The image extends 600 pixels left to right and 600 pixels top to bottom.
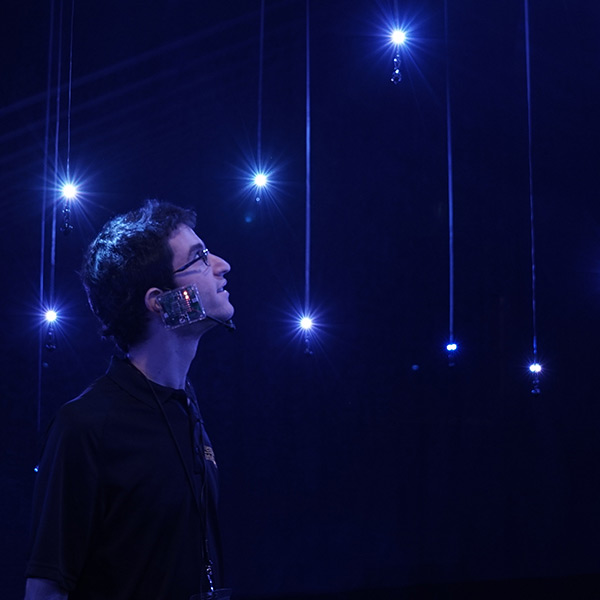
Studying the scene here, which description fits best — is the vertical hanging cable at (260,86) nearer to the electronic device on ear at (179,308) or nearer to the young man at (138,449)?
the young man at (138,449)

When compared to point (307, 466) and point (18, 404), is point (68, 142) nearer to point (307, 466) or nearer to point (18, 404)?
point (18, 404)

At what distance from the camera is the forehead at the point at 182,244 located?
157 centimetres

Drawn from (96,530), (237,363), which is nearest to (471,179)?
(237,363)

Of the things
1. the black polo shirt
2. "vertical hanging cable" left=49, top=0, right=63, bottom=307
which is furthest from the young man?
"vertical hanging cable" left=49, top=0, right=63, bottom=307

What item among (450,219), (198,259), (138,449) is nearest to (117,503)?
(138,449)

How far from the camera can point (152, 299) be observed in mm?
1517

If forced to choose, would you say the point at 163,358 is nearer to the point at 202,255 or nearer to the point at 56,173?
the point at 202,255

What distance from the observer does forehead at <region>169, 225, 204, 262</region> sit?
1.57 metres

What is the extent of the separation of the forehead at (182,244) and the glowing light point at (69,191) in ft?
4.36

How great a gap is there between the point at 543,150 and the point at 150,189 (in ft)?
6.76

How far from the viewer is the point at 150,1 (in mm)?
2965

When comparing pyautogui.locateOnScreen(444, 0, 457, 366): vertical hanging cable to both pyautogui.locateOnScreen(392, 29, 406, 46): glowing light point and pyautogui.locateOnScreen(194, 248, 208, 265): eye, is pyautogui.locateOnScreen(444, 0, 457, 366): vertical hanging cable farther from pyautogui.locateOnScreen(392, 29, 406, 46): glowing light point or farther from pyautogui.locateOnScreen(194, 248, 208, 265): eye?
pyautogui.locateOnScreen(194, 248, 208, 265): eye

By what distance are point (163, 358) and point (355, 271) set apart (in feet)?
5.71

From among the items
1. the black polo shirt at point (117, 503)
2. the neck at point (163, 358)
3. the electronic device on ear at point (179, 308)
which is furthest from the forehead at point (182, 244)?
the black polo shirt at point (117, 503)
